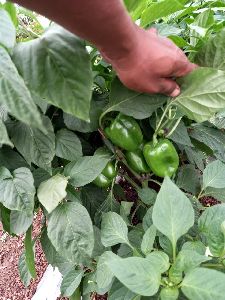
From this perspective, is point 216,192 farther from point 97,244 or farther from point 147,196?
point 97,244

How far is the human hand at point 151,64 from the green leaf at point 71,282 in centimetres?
44

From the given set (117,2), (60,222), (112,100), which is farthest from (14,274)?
(117,2)

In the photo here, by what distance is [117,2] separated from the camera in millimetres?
361

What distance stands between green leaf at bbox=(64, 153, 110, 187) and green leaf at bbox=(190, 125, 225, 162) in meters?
0.24

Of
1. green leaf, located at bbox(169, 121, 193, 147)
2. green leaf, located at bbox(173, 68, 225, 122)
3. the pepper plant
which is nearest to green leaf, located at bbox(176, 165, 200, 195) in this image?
the pepper plant

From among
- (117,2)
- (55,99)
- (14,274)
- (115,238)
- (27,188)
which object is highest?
(117,2)

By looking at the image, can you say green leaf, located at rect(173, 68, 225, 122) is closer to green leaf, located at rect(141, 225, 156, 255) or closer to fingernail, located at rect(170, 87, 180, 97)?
fingernail, located at rect(170, 87, 180, 97)

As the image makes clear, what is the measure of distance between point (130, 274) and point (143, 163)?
0.83 feet

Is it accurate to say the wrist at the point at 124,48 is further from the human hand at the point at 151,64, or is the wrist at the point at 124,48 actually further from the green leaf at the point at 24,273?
the green leaf at the point at 24,273

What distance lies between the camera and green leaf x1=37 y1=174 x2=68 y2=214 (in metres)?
0.56

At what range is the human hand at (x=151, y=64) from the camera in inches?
A: 17.3

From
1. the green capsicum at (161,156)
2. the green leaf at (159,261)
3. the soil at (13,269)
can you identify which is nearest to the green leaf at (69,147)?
the green capsicum at (161,156)

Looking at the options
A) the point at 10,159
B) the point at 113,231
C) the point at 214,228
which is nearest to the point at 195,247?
the point at 214,228

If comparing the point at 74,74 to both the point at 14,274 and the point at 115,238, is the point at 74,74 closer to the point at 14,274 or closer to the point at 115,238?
the point at 115,238
